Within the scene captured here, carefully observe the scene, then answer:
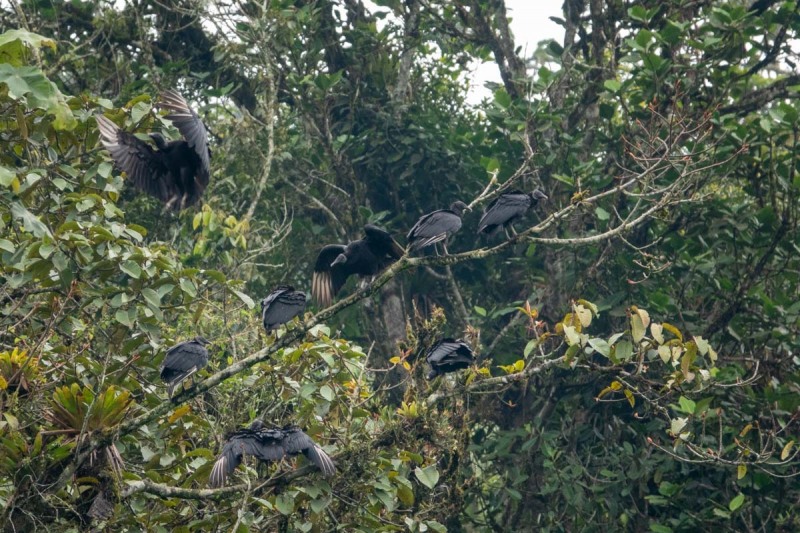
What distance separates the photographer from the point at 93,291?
5.05m

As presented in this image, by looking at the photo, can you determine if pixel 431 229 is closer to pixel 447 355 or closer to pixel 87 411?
pixel 447 355

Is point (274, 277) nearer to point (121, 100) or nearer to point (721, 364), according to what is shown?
point (121, 100)

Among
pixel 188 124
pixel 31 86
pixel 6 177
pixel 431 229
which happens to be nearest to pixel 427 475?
pixel 431 229

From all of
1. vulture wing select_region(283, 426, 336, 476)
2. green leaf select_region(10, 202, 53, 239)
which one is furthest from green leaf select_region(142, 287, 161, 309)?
vulture wing select_region(283, 426, 336, 476)

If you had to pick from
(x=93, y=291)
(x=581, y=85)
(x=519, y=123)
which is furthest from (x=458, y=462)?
(x=581, y=85)

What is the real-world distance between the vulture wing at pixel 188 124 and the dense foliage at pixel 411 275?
20cm

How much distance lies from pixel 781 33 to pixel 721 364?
2.81 meters

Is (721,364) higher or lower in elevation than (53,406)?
lower

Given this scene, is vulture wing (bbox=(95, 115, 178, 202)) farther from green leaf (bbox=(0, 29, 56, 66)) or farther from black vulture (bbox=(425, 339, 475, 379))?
black vulture (bbox=(425, 339, 475, 379))

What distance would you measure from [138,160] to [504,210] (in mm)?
2227

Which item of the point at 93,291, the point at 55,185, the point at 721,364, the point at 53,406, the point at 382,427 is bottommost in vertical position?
the point at 721,364

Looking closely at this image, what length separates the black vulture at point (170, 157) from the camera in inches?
204

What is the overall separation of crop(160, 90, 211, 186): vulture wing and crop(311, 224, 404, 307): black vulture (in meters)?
1.03

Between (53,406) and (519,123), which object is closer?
(53,406)
